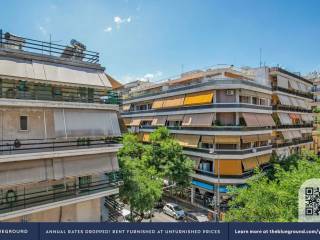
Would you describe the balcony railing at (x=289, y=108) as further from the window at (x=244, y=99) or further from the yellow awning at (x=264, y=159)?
the window at (x=244, y=99)

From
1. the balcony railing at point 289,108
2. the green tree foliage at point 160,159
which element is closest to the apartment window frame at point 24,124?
the green tree foliage at point 160,159

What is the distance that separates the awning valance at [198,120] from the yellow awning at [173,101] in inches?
81.2

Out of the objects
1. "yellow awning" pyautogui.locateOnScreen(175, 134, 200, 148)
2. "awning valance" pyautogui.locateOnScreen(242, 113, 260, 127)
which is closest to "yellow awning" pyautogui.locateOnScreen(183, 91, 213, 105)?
"yellow awning" pyautogui.locateOnScreen(175, 134, 200, 148)

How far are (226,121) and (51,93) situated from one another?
19.4m

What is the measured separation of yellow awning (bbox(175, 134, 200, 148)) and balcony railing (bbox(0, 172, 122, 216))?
1542 centimetres

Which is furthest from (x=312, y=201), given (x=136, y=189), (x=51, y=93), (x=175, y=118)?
(x=175, y=118)

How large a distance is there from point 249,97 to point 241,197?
696 inches

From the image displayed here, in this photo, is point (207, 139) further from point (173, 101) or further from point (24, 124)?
point (24, 124)

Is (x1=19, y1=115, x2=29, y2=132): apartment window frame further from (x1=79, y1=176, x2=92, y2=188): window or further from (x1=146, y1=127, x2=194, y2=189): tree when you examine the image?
(x1=146, y1=127, x2=194, y2=189): tree

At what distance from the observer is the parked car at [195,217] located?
981 inches

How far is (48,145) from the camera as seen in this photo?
12.8 meters

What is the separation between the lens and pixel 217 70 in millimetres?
32719

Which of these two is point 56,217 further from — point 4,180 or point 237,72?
point 237,72

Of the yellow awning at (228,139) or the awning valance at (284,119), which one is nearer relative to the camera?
the yellow awning at (228,139)
